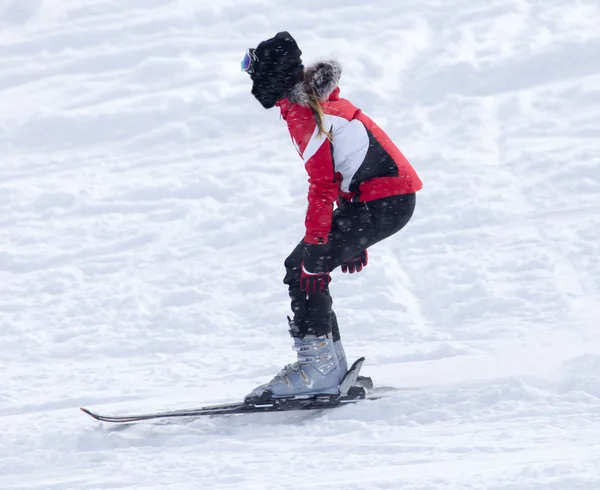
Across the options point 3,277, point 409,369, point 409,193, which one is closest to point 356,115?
point 409,193

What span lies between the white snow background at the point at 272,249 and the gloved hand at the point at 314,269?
63cm

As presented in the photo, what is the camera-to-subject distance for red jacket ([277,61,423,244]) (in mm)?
3918

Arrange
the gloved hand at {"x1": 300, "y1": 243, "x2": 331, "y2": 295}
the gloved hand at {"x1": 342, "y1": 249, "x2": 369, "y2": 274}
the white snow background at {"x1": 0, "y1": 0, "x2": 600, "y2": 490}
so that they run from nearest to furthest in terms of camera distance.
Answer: the white snow background at {"x1": 0, "y1": 0, "x2": 600, "y2": 490} → the gloved hand at {"x1": 300, "y1": 243, "x2": 331, "y2": 295} → the gloved hand at {"x1": 342, "y1": 249, "x2": 369, "y2": 274}

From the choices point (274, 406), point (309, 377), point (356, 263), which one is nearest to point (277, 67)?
point (356, 263)

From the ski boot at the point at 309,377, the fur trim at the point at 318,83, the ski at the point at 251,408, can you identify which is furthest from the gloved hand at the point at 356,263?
the fur trim at the point at 318,83

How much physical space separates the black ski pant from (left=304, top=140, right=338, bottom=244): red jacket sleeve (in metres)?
0.15

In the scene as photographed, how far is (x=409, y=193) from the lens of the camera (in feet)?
13.7

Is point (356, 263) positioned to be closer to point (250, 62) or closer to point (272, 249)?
point (250, 62)

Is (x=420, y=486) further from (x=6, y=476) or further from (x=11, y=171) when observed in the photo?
(x=11, y=171)

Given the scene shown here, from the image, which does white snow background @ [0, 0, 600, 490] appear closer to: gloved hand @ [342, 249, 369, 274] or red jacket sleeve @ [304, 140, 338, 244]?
gloved hand @ [342, 249, 369, 274]

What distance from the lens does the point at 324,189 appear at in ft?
12.9

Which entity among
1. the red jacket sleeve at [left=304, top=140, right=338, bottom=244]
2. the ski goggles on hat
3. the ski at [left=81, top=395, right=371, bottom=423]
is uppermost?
the ski goggles on hat

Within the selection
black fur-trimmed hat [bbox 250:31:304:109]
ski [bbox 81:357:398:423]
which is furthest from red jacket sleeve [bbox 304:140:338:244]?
ski [bbox 81:357:398:423]

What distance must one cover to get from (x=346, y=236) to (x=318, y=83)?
2.39 feet
